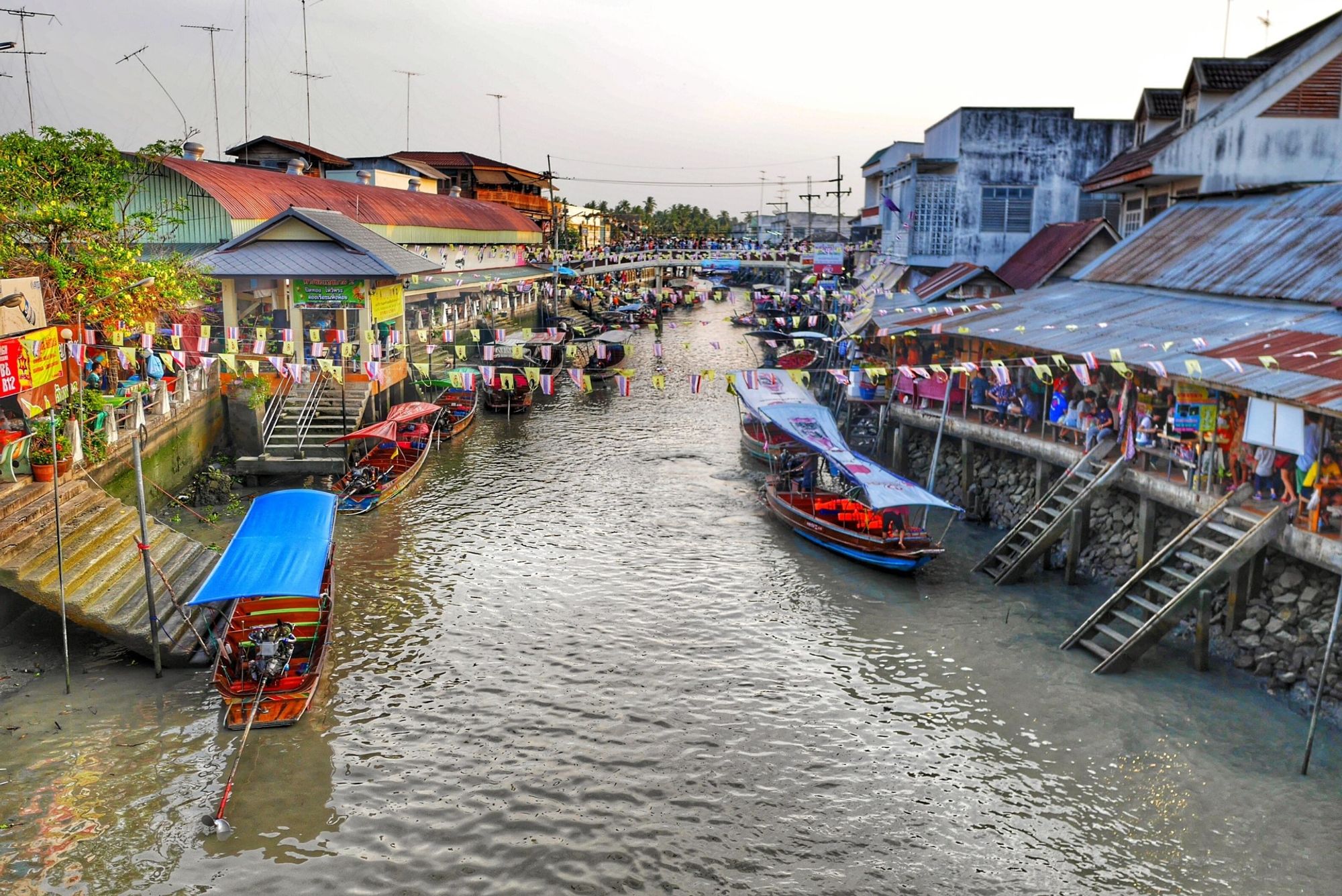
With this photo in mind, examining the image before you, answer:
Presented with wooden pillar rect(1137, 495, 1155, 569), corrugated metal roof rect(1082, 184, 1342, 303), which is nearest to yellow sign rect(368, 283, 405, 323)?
corrugated metal roof rect(1082, 184, 1342, 303)

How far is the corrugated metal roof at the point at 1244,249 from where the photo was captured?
22.3 meters

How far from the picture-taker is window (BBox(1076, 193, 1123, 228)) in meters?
39.4

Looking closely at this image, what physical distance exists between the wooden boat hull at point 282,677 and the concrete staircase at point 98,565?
27.9 inches

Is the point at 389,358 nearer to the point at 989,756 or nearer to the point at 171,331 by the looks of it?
the point at 171,331

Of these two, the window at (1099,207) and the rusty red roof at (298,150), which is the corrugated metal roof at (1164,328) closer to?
the window at (1099,207)

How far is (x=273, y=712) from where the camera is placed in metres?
15.5

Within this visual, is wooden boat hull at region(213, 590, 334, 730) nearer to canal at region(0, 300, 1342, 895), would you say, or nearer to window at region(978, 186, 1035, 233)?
canal at region(0, 300, 1342, 895)

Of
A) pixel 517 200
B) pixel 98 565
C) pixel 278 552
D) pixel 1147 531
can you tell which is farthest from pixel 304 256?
pixel 517 200

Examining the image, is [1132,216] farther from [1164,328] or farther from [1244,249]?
[1164,328]

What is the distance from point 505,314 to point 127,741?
5604cm

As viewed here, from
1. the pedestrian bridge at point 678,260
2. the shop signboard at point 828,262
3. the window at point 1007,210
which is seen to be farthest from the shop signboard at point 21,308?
the shop signboard at point 828,262

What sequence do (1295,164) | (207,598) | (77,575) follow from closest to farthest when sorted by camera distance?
(207,598)
(77,575)
(1295,164)

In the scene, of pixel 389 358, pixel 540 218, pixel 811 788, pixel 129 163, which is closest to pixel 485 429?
pixel 389 358

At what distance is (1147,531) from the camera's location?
19.9 metres
